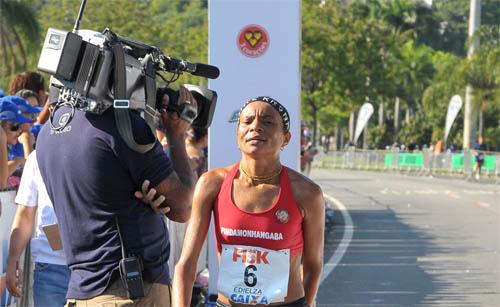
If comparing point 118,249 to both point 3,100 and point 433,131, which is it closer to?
point 3,100

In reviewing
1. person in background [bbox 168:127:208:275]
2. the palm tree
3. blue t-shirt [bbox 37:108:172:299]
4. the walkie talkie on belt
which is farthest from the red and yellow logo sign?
the palm tree

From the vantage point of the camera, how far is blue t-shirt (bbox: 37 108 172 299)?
4008 millimetres

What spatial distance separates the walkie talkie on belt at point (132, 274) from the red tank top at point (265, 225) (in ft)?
1.65

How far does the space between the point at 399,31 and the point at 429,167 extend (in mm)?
36656

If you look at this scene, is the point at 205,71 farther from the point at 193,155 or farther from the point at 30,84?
the point at 193,155

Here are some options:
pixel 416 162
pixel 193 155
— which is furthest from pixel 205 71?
pixel 416 162

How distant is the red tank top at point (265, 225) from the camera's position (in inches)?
169

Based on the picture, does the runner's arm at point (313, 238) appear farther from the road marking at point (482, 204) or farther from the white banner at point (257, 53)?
the road marking at point (482, 204)

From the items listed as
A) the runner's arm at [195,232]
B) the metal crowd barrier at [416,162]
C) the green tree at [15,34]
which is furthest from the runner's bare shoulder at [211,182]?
the metal crowd barrier at [416,162]

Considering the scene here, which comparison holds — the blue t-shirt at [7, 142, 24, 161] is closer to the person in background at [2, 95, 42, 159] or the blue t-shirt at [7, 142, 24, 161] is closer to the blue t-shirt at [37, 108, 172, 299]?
the person in background at [2, 95, 42, 159]

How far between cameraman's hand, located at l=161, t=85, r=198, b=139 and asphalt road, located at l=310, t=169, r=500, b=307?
19.1ft

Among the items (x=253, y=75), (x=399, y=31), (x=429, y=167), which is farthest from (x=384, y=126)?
(x=253, y=75)

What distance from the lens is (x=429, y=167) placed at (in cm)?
4538

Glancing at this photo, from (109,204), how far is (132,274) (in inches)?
12.3
